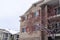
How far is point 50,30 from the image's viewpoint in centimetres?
2075

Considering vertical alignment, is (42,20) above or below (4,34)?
above

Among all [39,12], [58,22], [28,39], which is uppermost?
[39,12]

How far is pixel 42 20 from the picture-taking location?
22.6m

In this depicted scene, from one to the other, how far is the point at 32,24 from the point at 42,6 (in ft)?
10.8

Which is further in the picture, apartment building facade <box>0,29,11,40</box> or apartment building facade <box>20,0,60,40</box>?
apartment building facade <box>0,29,11,40</box>

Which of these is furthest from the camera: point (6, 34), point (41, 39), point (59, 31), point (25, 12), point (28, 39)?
point (6, 34)

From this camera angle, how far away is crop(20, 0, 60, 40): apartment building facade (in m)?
20.9

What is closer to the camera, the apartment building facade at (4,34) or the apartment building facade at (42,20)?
the apartment building facade at (42,20)

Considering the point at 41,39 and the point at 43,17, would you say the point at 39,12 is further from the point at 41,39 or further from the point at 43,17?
the point at 41,39

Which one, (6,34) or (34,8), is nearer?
(34,8)

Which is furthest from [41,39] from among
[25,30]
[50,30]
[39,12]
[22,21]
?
[22,21]

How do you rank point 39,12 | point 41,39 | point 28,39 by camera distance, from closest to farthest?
point 41,39 → point 39,12 → point 28,39

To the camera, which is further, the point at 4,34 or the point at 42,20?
the point at 4,34

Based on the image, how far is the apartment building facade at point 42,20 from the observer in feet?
68.5
